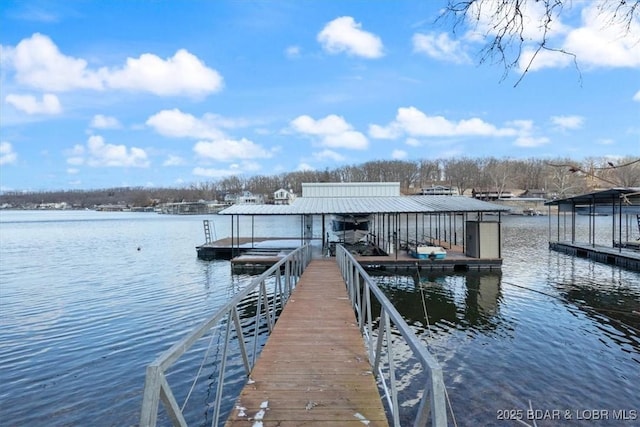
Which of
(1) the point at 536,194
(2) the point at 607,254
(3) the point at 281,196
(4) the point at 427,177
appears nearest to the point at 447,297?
(2) the point at 607,254

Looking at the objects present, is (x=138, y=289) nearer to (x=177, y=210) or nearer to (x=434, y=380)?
(x=434, y=380)

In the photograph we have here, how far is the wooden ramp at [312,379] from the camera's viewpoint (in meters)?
3.69

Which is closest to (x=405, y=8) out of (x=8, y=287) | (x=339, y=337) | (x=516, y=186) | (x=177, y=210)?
(x=339, y=337)

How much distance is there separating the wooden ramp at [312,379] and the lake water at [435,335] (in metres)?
1.75

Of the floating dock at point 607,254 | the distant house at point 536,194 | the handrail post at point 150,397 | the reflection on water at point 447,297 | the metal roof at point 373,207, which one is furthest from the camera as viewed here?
the distant house at point 536,194

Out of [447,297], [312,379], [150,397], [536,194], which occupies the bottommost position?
[447,297]

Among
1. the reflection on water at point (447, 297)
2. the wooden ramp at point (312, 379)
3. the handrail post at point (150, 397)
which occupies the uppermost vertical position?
the handrail post at point (150, 397)

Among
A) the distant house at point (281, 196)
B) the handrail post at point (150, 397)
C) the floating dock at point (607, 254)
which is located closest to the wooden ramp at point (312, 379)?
the handrail post at point (150, 397)

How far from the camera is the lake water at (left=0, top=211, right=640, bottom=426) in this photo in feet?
21.7

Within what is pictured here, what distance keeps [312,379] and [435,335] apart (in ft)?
20.1

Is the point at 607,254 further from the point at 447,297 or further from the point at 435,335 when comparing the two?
the point at 435,335

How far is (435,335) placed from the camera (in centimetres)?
989

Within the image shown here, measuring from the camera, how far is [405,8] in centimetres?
343

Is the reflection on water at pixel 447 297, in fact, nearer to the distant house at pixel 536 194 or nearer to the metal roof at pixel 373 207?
the metal roof at pixel 373 207
